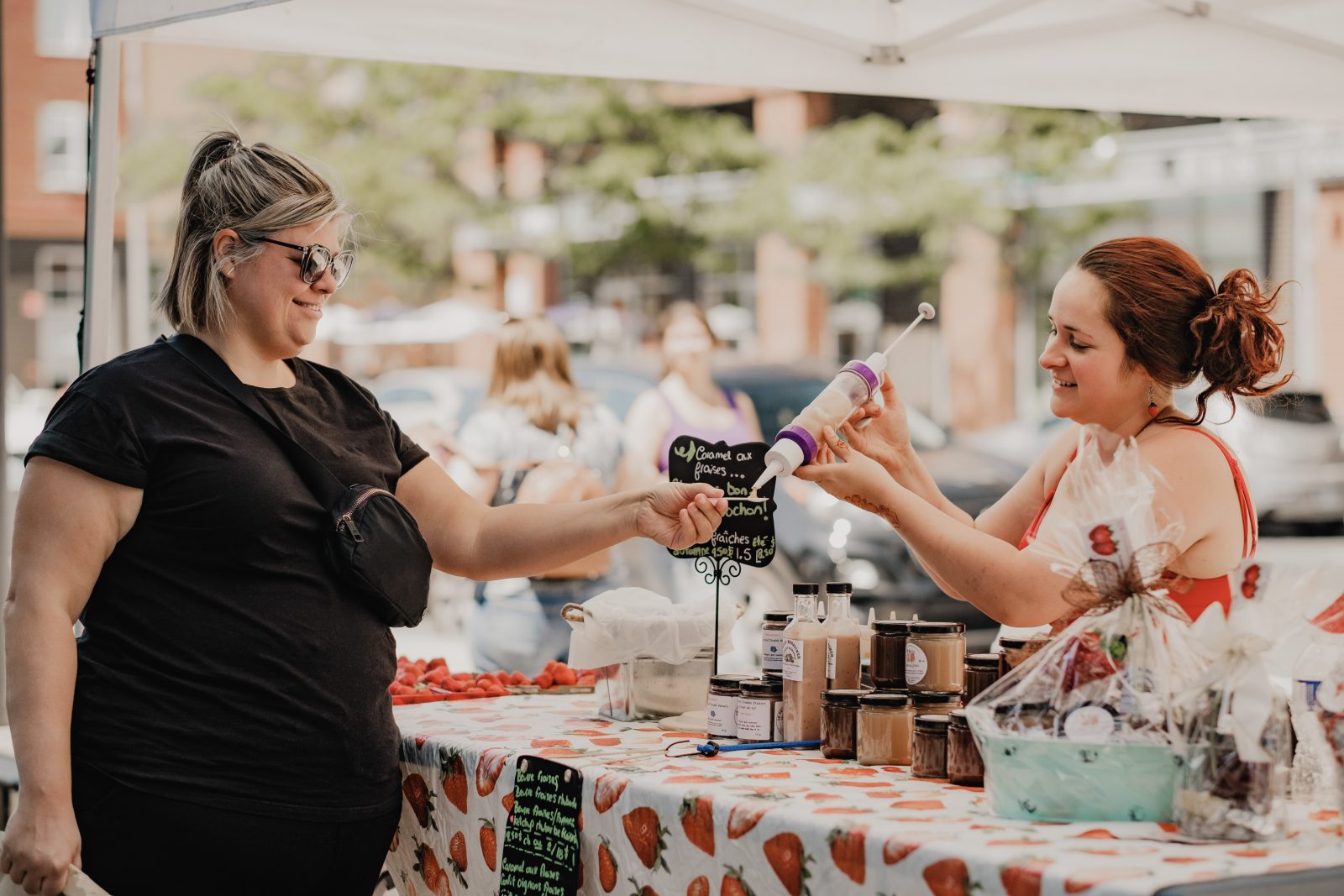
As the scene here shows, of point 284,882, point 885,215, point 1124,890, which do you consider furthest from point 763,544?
point 885,215

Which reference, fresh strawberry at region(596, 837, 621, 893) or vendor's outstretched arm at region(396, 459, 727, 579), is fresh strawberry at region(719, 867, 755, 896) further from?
vendor's outstretched arm at region(396, 459, 727, 579)

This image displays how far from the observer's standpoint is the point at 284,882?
8.11ft

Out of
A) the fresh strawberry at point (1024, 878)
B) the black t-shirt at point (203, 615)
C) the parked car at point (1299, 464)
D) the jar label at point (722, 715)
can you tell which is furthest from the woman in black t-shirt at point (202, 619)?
the parked car at point (1299, 464)

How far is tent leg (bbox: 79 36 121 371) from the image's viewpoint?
355cm

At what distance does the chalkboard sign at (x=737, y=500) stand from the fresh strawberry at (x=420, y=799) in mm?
661

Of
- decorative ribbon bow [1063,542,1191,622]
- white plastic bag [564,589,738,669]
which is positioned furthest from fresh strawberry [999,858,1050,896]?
white plastic bag [564,589,738,669]

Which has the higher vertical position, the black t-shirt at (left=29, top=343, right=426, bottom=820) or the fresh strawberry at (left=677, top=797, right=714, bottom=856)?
the black t-shirt at (left=29, top=343, right=426, bottom=820)

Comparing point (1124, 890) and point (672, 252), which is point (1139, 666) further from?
point (672, 252)

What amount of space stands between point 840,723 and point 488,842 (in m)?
0.68

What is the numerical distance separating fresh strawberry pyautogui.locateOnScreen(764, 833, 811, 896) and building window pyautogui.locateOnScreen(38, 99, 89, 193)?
27.4 m

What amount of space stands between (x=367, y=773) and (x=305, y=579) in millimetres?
363

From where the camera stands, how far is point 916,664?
99.0 inches

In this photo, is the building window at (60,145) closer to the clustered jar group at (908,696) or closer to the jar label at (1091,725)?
the clustered jar group at (908,696)

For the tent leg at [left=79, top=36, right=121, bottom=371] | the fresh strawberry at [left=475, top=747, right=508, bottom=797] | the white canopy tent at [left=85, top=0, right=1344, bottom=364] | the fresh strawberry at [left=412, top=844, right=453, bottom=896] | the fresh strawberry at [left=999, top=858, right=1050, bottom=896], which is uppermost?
Answer: the white canopy tent at [left=85, top=0, right=1344, bottom=364]
